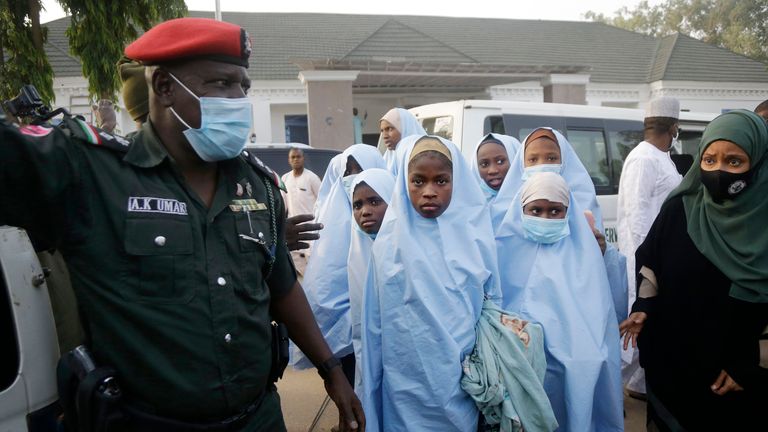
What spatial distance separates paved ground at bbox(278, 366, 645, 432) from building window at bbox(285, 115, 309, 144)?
11966 millimetres

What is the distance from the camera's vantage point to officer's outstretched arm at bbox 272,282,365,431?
6.24 feet

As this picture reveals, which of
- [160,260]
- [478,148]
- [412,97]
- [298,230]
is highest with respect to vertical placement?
[412,97]

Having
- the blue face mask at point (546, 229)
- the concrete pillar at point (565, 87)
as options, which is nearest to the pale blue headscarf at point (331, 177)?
the blue face mask at point (546, 229)

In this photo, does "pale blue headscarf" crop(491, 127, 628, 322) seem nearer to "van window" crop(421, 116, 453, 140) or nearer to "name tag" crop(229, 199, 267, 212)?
"van window" crop(421, 116, 453, 140)

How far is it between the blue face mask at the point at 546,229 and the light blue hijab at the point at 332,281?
109cm

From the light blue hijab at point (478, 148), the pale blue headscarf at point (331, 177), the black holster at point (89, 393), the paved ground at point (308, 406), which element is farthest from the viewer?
the pale blue headscarf at point (331, 177)

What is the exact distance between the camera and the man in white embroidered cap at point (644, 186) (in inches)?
155

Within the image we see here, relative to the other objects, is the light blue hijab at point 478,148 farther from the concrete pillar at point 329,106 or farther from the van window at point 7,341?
the concrete pillar at point 329,106

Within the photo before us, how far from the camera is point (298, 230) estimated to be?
7.88 ft

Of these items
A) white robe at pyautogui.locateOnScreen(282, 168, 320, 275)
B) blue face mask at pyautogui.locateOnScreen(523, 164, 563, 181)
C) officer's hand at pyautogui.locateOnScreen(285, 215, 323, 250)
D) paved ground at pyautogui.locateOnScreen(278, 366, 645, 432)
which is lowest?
paved ground at pyautogui.locateOnScreen(278, 366, 645, 432)

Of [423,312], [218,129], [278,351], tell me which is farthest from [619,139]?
[218,129]

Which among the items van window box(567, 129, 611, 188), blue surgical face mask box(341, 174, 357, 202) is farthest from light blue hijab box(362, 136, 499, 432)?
van window box(567, 129, 611, 188)

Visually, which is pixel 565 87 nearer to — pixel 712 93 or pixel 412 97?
pixel 412 97

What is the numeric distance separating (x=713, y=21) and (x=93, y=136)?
3922cm
